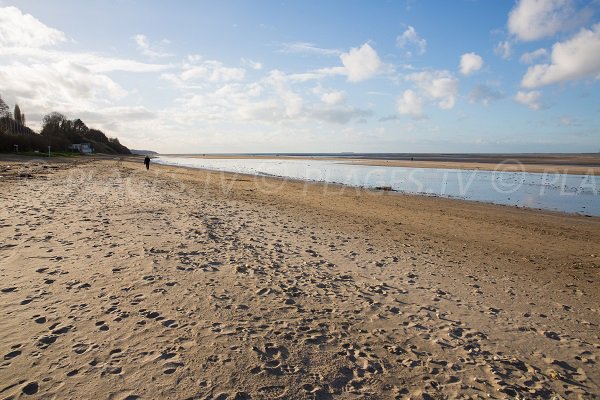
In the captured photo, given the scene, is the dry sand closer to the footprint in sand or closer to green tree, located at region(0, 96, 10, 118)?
the footprint in sand

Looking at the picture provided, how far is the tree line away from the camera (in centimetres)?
6103

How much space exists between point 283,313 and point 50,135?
104 metres

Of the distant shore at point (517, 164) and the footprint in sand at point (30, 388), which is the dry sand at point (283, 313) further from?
the distant shore at point (517, 164)

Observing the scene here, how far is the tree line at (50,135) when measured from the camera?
61031 mm

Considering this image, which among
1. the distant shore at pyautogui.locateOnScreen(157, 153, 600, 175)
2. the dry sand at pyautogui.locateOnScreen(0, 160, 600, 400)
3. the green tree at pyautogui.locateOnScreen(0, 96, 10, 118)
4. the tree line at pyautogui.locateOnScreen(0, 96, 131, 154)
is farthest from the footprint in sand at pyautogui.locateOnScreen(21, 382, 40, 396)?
the green tree at pyautogui.locateOnScreen(0, 96, 10, 118)

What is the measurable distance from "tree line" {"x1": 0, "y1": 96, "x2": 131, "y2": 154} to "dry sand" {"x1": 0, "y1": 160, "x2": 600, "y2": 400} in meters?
64.4

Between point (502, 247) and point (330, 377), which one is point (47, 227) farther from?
point (502, 247)

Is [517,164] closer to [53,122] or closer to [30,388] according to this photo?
[30,388]

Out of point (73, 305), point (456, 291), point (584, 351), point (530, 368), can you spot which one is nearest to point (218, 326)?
point (73, 305)

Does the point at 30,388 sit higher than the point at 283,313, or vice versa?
the point at 30,388

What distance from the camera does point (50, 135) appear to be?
285ft

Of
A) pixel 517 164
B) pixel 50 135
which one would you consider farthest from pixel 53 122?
pixel 517 164

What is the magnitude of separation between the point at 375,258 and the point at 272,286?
360 cm

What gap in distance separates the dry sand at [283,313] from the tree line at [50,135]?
6442 cm
